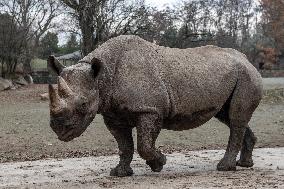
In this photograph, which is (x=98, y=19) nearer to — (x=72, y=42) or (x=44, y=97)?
(x=44, y=97)

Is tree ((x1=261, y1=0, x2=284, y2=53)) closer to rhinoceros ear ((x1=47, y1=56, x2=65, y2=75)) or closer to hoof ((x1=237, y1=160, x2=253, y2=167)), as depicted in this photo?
hoof ((x1=237, y1=160, x2=253, y2=167))

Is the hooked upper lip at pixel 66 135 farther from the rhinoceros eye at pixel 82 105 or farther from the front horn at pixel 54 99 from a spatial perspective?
the front horn at pixel 54 99

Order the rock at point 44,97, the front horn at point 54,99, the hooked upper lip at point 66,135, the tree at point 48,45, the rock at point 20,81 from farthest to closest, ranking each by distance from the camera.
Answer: the tree at point 48,45 < the rock at point 20,81 < the rock at point 44,97 < the hooked upper lip at point 66,135 < the front horn at point 54,99

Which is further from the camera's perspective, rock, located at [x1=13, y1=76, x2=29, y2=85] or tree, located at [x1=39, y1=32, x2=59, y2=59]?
tree, located at [x1=39, y1=32, x2=59, y2=59]

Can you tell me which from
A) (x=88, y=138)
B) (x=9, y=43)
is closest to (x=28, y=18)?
(x=9, y=43)

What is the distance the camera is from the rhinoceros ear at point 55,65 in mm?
7234

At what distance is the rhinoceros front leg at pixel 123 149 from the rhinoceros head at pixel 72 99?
1.00 metres

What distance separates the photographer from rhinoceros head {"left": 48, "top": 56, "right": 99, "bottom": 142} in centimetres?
649

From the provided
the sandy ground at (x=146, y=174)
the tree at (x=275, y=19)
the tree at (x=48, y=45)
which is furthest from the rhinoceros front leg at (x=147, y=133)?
the tree at (x=275, y=19)

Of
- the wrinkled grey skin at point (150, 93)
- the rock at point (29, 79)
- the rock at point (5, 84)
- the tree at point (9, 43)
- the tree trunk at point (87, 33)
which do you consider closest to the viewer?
the wrinkled grey skin at point (150, 93)

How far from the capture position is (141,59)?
25.3 feet

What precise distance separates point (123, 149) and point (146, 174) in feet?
1.65

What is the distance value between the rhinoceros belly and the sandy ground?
2.29ft

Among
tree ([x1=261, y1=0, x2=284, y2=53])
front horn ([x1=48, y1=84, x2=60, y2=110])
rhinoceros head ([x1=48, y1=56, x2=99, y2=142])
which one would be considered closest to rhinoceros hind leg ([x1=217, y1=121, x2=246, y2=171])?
rhinoceros head ([x1=48, y1=56, x2=99, y2=142])
